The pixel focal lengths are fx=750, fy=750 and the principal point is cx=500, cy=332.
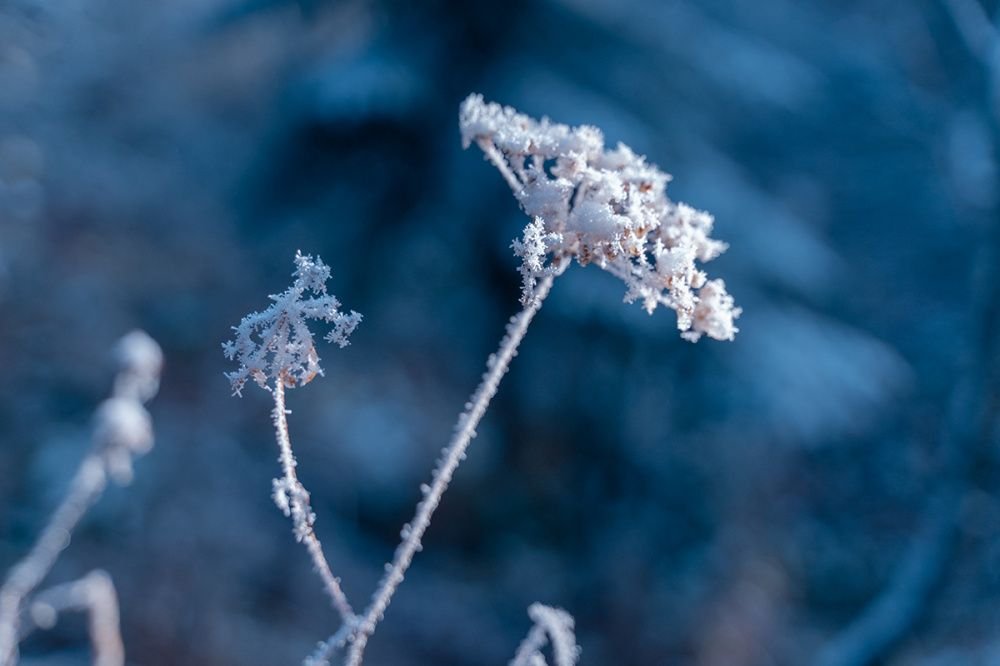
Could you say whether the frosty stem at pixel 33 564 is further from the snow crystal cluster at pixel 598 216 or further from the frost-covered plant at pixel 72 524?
the snow crystal cluster at pixel 598 216

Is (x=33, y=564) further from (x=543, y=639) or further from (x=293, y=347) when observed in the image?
(x=543, y=639)

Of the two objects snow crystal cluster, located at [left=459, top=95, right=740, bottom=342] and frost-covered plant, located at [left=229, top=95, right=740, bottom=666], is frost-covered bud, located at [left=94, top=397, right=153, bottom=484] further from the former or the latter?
snow crystal cluster, located at [left=459, top=95, right=740, bottom=342]

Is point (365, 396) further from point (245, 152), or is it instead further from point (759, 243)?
point (759, 243)

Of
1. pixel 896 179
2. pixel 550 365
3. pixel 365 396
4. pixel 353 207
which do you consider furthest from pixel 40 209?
pixel 896 179

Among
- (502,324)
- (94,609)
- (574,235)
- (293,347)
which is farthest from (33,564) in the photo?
(502,324)

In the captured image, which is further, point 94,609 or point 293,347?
point 94,609

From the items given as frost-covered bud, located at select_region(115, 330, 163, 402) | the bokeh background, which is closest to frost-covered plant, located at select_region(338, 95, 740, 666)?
frost-covered bud, located at select_region(115, 330, 163, 402)
